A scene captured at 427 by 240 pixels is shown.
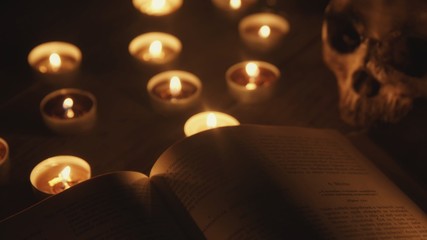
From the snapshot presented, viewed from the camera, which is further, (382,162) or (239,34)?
(239,34)

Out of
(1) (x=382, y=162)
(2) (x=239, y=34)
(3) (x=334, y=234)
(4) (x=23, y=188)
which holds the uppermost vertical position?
(2) (x=239, y=34)

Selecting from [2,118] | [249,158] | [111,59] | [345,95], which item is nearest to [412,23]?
[345,95]

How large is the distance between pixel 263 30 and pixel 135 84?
0.38 m

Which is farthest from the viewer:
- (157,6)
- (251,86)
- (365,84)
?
(157,6)

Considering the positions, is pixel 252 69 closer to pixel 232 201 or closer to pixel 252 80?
pixel 252 80

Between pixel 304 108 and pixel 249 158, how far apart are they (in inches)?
14.3

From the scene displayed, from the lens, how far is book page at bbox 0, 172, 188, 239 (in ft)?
2.82

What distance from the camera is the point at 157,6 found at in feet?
5.02

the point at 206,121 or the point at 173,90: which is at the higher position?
the point at 173,90

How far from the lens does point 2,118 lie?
1.23m

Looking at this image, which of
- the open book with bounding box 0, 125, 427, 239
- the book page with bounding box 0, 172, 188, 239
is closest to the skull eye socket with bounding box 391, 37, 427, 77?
the open book with bounding box 0, 125, 427, 239

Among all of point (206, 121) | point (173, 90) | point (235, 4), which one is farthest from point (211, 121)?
point (235, 4)

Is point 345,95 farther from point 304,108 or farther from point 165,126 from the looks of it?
point 165,126

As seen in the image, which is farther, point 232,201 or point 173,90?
point 173,90
